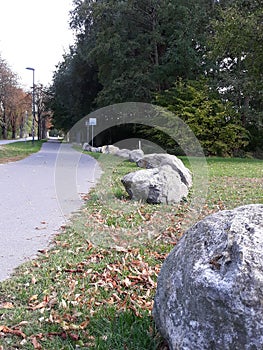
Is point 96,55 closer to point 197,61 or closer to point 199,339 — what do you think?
point 197,61

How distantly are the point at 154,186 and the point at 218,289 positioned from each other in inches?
197

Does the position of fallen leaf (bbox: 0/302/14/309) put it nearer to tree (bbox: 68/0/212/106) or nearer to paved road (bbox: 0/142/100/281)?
paved road (bbox: 0/142/100/281)

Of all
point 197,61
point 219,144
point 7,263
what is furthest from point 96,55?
point 7,263

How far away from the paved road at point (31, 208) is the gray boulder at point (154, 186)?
1.08 meters

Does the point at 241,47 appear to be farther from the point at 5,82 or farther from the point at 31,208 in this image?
the point at 5,82

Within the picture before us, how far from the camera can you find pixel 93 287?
3.26 meters

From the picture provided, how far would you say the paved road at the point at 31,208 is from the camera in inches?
167

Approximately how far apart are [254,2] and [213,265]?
17954 mm

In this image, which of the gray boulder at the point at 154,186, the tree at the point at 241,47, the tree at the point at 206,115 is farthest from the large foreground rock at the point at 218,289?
the tree at the point at 206,115

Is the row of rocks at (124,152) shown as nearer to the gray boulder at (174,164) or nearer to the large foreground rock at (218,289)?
the gray boulder at (174,164)

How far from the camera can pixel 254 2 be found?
669 inches

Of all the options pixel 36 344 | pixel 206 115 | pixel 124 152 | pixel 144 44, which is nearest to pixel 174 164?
pixel 36 344

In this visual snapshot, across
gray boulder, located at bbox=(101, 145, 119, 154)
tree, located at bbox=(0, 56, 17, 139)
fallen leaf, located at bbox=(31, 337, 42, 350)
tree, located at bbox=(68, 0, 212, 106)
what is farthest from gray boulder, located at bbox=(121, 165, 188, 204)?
tree, located at bbox=(0, 56, 17, 139)

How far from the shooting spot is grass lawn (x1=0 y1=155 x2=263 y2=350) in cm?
249
